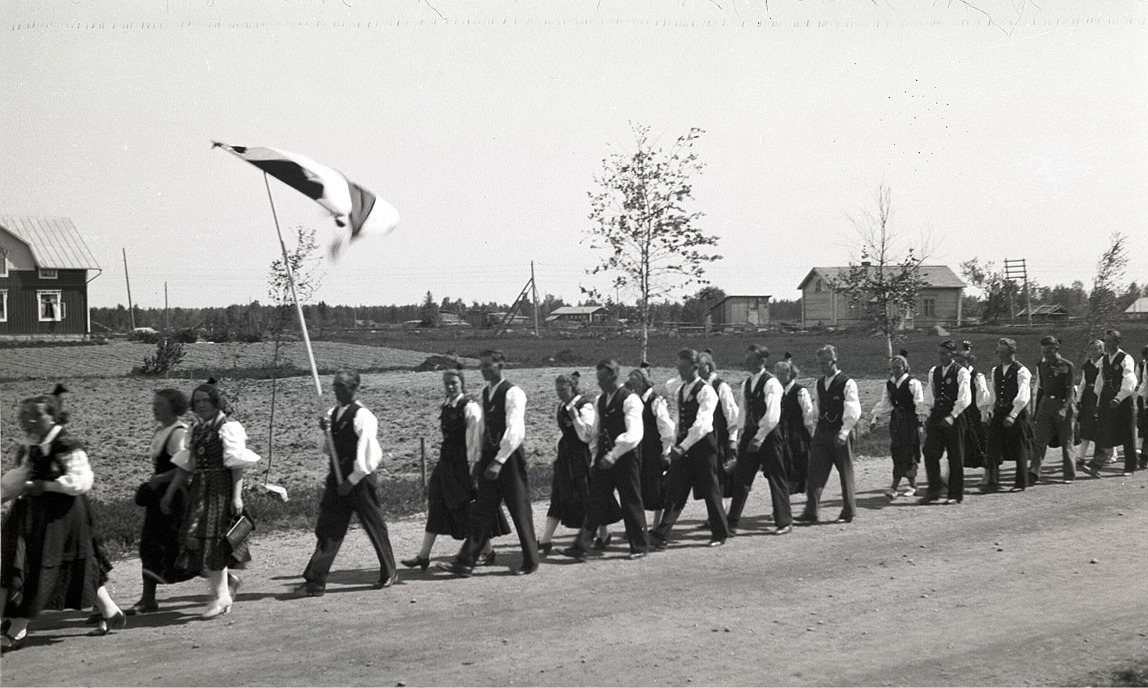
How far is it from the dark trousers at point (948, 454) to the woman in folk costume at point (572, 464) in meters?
4.66

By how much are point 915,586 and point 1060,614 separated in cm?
113

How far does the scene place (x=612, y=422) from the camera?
9289 mm

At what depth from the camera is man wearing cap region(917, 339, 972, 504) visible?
11922mm

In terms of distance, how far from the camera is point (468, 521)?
8.73 metres

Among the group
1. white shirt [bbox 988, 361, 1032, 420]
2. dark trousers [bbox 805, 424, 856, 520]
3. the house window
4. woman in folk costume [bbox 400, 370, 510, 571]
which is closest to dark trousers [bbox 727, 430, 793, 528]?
dark trousers [bbox 805, 424, 856, 520]

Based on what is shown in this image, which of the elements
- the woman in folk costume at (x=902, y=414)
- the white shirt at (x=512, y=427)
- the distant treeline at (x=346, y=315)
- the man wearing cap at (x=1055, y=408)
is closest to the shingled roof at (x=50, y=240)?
the distant treeline at (x=346, y=315)

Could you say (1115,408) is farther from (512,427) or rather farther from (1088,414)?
(512,427)

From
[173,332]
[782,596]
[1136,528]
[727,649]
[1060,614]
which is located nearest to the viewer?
[727,649]

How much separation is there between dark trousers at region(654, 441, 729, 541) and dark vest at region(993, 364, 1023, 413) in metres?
5.32

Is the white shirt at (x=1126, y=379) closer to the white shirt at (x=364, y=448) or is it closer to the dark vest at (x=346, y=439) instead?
the white shirt at (x=364, y=448)

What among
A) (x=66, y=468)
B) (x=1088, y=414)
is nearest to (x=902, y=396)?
(x=1088, y=414)

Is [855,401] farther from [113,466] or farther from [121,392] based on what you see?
[121,392]

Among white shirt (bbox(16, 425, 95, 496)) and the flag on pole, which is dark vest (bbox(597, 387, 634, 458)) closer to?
the flag on pole

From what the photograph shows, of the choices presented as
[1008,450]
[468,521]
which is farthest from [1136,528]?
→ [468,521]
